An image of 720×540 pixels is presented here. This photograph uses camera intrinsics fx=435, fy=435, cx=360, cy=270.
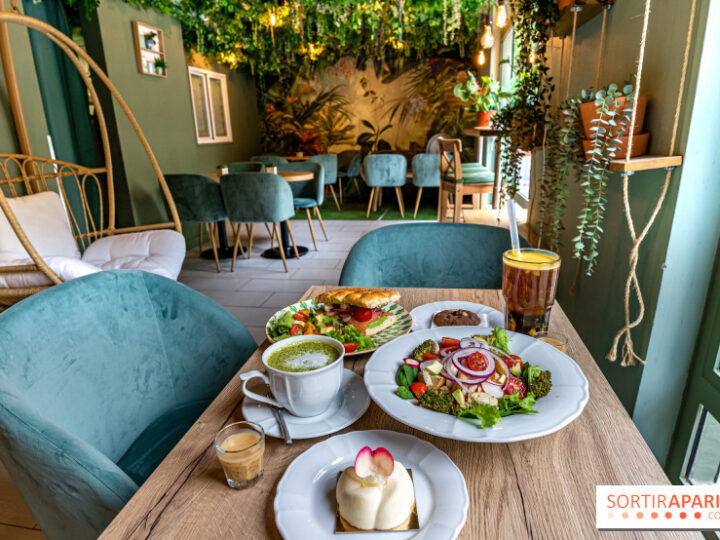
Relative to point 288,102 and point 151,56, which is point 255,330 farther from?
point 288,102

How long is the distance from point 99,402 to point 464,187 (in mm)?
3810

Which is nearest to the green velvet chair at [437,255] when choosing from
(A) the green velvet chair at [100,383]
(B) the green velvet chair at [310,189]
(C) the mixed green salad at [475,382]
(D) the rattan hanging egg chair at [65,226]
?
(A) the green velvet chair at [100,383]

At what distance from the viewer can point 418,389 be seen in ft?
2.21

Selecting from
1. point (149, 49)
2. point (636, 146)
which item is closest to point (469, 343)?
point (636, 146)

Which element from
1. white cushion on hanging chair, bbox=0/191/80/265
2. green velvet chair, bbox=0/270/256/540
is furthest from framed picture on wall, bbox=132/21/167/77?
green velvet chair, bbox=0/270/256/540

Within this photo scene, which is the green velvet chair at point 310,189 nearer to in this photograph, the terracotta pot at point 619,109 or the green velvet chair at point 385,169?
the green velvet chair at point 385,169

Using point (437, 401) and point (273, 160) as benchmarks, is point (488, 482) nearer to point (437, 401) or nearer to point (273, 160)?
point (437, 401)

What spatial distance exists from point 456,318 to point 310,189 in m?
4.70

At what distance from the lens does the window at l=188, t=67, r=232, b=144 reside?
236 inches

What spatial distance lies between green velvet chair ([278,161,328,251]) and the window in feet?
5.34

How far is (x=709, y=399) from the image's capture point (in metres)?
1.20

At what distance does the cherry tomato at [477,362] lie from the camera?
676mm

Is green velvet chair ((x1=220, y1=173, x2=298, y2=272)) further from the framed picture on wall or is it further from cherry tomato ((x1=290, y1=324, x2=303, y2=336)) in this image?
cherry tomato ((x1=290, y1=324, x2=303, y2=336))

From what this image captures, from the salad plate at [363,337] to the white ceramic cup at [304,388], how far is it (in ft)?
0.61
